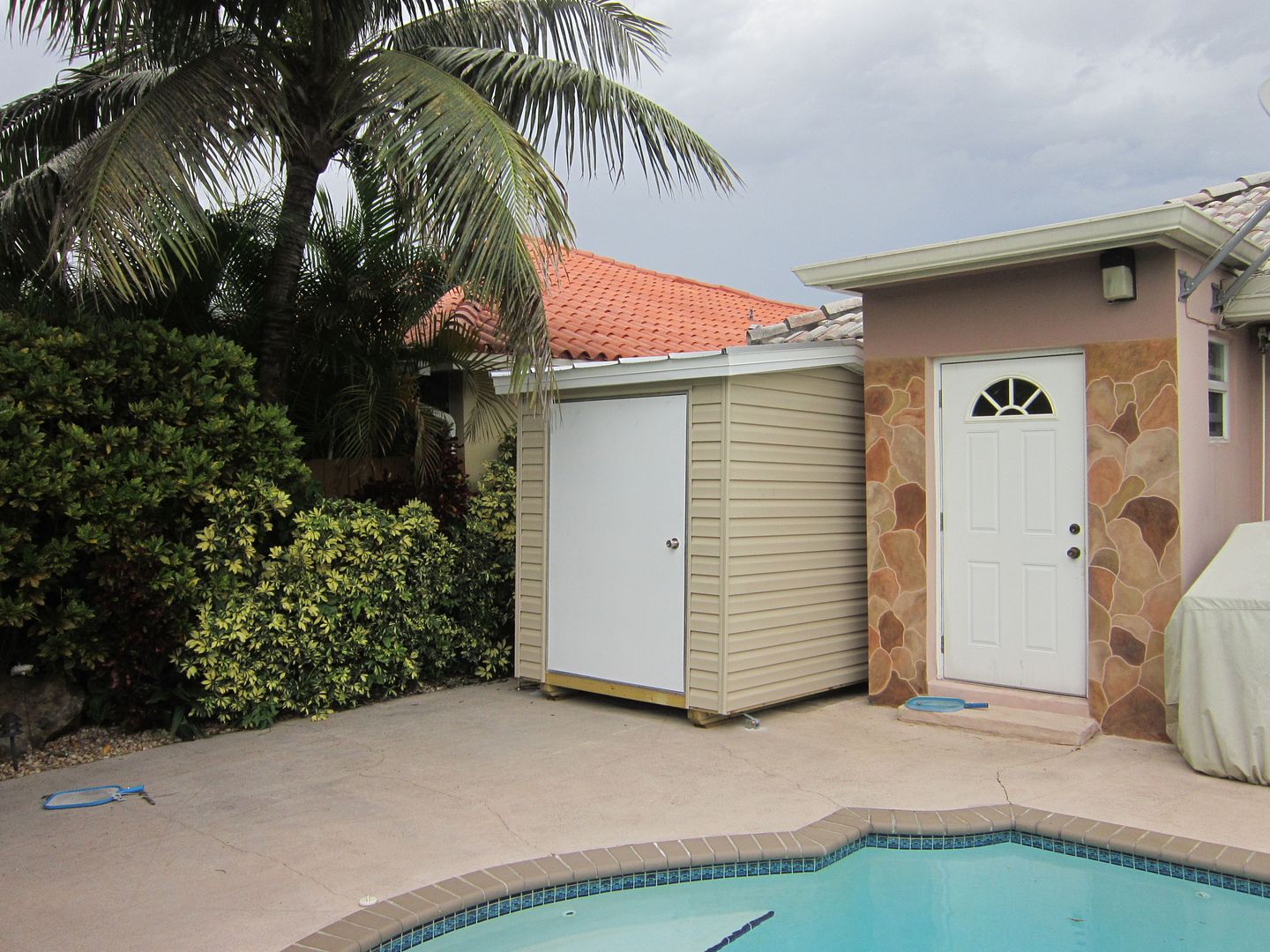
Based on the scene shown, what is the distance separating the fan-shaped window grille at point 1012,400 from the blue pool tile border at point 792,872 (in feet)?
10.0

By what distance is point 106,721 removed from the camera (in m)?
7.21

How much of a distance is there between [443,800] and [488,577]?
124 inches

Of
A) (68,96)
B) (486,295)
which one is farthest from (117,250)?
(68,96)

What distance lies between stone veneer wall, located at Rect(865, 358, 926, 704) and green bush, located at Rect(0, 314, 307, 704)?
4411 mm

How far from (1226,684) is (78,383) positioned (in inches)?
276

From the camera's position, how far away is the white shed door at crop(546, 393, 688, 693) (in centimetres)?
730

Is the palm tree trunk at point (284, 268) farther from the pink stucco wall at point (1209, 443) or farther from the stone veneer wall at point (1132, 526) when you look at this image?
the pink stucco wall at point (1209, 443)

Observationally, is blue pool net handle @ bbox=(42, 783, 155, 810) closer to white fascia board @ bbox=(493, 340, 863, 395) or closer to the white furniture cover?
white fascia board @ bbox=(493, 340, 863, 395)

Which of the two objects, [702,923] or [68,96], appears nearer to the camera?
[702,923]

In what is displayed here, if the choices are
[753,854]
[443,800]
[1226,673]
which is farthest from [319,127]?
[1226,673]

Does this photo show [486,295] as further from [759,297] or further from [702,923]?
[759,297]

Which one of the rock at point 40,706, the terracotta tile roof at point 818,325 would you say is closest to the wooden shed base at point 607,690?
the rock at point 40,706

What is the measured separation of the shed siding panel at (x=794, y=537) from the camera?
711 centimetres

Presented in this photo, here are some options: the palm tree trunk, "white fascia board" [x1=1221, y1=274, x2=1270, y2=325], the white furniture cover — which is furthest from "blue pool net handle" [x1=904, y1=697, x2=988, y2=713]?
the palm tree trunk
